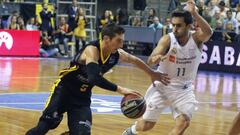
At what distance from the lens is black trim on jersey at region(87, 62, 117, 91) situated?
20.4ft

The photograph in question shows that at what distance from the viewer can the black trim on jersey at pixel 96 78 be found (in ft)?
20.4

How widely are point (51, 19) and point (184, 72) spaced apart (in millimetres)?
18887

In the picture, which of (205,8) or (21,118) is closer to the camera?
(21,118)

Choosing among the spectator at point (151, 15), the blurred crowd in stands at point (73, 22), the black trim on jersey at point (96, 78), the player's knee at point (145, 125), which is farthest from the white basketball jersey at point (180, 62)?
the spectator at point (151, 15)

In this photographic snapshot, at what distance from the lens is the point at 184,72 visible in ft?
26.0

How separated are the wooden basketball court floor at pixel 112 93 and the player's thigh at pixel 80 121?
2454 millimetres

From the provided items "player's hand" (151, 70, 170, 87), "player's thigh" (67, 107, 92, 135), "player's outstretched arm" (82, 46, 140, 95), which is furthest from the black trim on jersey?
"player's hand" (151, 70, 170, 87)

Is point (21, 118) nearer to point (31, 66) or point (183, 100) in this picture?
point (183, 100)

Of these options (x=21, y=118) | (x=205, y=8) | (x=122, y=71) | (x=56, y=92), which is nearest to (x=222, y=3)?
(x=205, y=8)

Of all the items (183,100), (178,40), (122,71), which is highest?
(178,40)

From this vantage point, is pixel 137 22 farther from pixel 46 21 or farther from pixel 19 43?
pixel 19 43

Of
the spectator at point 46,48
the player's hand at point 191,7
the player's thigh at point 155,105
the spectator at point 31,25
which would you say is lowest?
the spectator at point 46,48

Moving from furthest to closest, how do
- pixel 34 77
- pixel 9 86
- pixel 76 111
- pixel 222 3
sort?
pixel 222 3 → pixel 34 77 → pixel 9 86 → pixel 76 111

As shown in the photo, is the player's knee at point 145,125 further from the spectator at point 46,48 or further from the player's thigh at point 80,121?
the spectator at point 46,48
